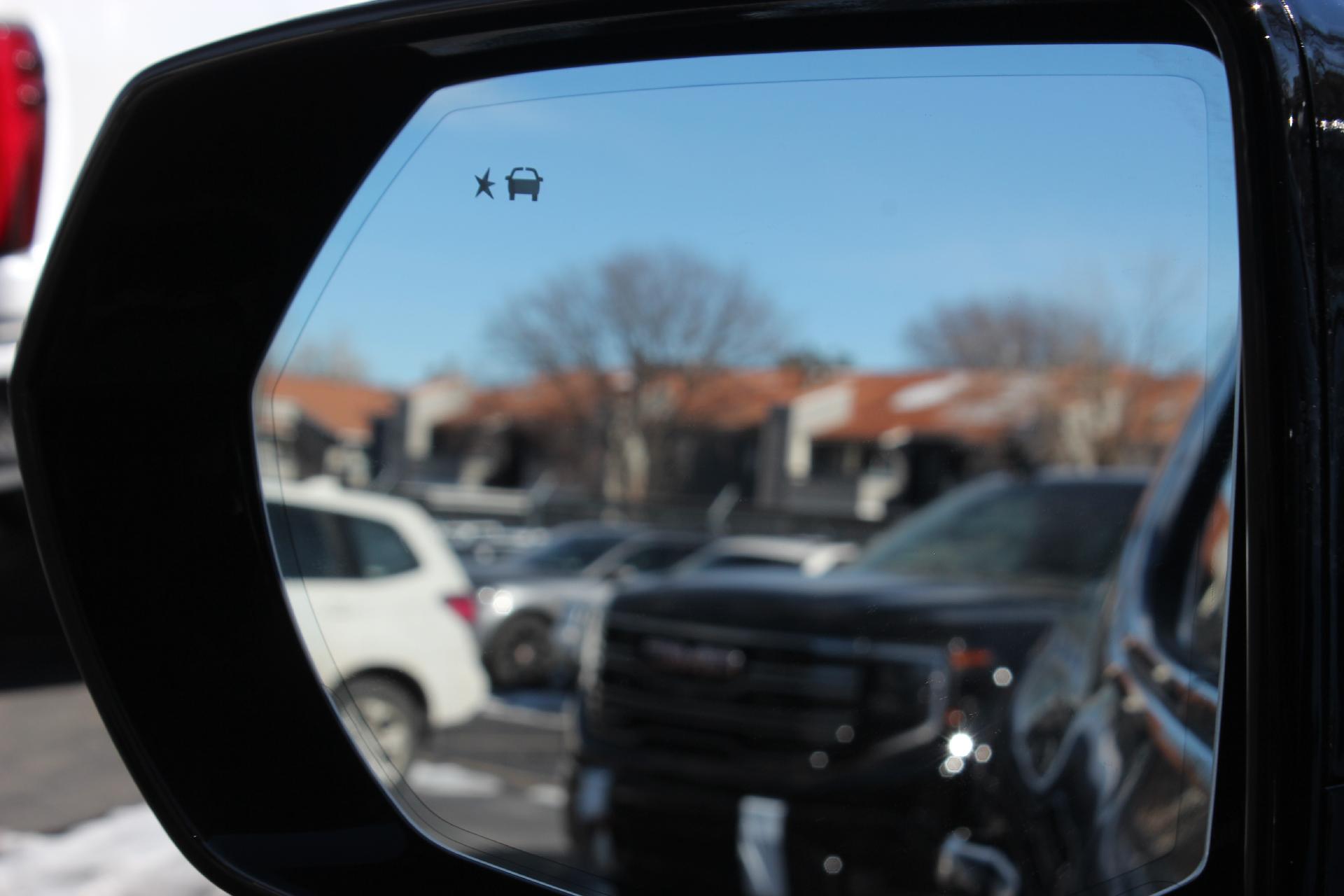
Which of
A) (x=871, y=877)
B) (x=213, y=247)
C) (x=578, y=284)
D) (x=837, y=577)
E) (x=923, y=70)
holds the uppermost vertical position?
(x=578, y=284)

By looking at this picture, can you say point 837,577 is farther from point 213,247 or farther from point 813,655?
point 213,247

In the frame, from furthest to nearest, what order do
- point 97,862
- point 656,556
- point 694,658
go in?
1. point 656,556
2. point 694,658
3. point 97,862

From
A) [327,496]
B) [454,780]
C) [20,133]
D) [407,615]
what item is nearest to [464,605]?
[407,615]

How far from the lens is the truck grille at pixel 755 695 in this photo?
13.0ft

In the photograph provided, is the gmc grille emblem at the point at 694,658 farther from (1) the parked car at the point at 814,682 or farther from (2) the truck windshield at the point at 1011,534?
(2) the truck windshield at the point at 1011,534

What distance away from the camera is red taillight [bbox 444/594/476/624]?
7320 mm

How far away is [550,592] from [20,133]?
9060mm

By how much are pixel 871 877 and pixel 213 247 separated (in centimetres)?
183

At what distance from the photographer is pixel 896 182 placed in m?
1.47

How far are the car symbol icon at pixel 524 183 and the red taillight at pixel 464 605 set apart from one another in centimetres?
613

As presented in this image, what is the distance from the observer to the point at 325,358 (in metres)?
2.52

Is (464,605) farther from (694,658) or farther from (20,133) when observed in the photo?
(20,133)

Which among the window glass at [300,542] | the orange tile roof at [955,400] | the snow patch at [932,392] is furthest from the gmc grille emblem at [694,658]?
the snow patch at [932,392]

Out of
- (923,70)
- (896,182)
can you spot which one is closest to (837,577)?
(896,182)
